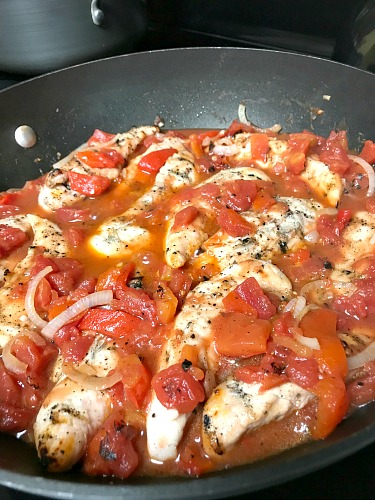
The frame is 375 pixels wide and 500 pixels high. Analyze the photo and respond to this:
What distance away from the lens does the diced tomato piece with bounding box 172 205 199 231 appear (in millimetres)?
3396

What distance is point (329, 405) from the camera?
2264 millimetres

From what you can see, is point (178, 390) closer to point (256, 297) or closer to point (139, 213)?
point (256, 297)

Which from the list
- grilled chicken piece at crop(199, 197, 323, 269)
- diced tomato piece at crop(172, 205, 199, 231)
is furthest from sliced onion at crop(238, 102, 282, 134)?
diced tomato piece at crop(172, 205, 199, 231)

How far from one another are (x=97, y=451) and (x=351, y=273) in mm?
1870

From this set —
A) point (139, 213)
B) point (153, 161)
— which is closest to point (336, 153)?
point (153, 161)

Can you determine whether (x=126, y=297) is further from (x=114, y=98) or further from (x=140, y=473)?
(x=114, y=98)

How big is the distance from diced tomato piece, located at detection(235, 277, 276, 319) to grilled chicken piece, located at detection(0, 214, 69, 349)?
1.34 meters

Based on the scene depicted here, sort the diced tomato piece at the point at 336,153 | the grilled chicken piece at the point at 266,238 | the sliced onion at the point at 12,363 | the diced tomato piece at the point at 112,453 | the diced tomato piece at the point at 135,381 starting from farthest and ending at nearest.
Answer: the diced tomato piece at the point at 336,153 < the grilled chicken piece at the point at 266,238 < the sliced onion at the point at 12,363 < the diced tomato piece at the point at 135,381 < the diced tomato piece at the point at 112,453

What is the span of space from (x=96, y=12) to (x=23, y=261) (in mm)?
2137

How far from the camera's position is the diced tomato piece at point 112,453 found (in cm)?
221

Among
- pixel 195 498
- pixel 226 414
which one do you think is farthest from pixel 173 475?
pixel 195 498

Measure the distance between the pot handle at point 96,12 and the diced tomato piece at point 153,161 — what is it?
116 cm

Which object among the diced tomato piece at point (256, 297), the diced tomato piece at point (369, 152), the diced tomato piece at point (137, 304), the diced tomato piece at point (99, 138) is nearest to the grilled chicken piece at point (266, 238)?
the diced tomato piece at point (256, 297)

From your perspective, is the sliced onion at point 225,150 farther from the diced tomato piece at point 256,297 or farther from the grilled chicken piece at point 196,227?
the diced tomato piece at point 256,297
